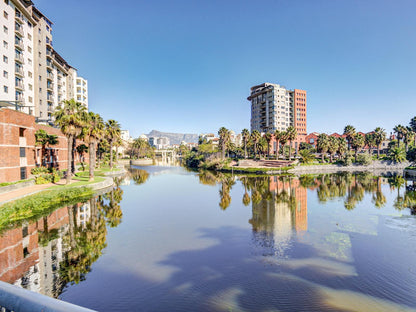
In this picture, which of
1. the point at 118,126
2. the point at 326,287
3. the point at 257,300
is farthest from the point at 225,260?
the point at 118,126

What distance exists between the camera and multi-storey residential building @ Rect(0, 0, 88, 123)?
4788 cm

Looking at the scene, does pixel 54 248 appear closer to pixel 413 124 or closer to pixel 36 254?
pixel 36 254

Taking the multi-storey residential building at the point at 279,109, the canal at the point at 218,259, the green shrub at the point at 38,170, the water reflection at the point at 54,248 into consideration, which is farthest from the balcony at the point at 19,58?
the multi-storey residential building at the point at 279,109

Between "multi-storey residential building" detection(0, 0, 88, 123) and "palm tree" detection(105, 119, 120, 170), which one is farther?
"palm tree" detection(105, 119, 120, 170)

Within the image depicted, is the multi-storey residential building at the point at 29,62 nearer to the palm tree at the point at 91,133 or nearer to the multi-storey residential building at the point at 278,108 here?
the palm tree at the point at 91,133

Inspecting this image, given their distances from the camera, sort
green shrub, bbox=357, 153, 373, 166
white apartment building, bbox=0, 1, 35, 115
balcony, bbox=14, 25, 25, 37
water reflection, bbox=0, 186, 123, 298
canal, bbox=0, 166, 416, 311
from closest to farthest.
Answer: canal, bbox=0, 166, 416, 311 → water reflection, bbox=0, 186, 123, 298 → white apartment building, bbox=0, 1, 35, 115 → balcony, bbox=14, 25, 25, 37 → green shrub, bbox=357, 153, 373, 166

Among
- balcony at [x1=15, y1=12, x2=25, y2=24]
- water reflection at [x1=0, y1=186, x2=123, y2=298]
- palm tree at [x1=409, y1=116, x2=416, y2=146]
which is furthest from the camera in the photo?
palm tree at [x1=409, y1=116, x2=416, y2=146]

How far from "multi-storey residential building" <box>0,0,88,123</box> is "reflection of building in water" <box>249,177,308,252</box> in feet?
126

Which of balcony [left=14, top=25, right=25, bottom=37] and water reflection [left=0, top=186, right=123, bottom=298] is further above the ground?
balcony [left=14, top=25, right=25, bottom=37]

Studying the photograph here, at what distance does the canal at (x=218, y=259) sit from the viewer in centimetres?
1177

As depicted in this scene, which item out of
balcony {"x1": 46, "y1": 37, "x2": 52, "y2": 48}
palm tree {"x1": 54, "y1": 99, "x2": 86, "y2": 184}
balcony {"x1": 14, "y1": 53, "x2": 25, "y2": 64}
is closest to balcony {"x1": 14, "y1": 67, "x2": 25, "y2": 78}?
balcony {"x1": 14, "y1": 53, "x2": 25, "y2": 64}

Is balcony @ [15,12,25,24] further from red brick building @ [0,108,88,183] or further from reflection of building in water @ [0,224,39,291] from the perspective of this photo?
reflection of building in water @ [0,224,39,291]

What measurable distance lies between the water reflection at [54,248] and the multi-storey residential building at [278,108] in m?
118

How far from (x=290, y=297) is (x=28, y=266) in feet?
48.9
